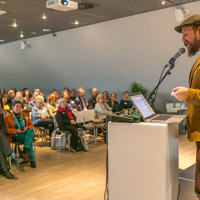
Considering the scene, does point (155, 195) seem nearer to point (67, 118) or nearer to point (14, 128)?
point (14, 128)

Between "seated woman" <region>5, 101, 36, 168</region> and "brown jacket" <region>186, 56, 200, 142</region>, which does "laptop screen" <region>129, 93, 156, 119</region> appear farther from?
"seated woman" <region>5, 101, 36, 168</region>

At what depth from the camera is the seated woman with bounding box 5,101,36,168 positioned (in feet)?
16.6

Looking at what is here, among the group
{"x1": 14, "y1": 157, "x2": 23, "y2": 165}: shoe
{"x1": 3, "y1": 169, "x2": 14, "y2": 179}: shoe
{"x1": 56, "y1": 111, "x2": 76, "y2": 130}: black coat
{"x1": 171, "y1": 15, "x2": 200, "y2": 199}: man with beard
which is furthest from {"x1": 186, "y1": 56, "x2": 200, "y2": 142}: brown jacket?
{"x1": 56, "y1": 111, "x2": 76, "y2": 130}: black coat

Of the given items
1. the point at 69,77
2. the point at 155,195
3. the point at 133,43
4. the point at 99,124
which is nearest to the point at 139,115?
the point at 155,195

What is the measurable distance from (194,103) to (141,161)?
614mm

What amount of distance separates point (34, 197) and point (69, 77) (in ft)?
25.9

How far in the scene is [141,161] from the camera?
2311 millimetres

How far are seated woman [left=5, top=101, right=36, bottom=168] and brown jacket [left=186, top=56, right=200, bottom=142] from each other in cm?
346

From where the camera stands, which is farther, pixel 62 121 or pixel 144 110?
pixel 62 121

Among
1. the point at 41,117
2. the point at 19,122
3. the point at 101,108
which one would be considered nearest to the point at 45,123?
the point at 41,117

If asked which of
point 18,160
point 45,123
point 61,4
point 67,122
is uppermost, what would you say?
point 61,4

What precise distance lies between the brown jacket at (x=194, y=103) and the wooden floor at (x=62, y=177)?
1871 millimetres

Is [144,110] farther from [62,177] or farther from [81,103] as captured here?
[81,103]

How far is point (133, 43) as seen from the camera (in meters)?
8.97
